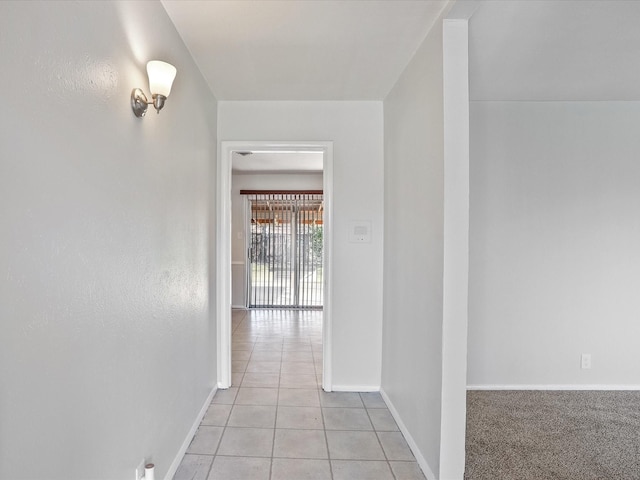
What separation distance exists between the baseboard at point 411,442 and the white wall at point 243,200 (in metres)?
4.23

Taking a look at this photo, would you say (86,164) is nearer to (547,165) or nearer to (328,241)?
(328,241)

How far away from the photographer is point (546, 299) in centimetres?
310

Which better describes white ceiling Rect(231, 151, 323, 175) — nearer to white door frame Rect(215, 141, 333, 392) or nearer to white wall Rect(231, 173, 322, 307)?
white wall Rect(231, 173, 322, 307)

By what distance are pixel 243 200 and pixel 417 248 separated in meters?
4.94

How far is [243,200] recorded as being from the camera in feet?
21.7

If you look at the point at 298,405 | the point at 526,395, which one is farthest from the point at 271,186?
the point at 526,395

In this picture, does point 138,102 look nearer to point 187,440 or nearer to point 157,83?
point 157,83

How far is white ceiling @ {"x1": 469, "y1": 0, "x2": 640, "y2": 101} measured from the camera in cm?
184

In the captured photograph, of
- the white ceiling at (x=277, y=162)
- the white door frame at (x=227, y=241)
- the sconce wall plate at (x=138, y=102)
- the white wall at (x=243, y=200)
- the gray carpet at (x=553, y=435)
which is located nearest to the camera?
the sconce wall plate at (x=138, y=102)

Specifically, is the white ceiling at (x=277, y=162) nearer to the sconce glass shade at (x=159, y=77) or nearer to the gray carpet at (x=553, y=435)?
the sconce glass shade at (x=159, y=77)

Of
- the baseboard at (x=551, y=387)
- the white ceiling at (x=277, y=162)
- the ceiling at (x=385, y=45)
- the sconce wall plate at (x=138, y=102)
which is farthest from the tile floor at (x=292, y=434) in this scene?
the white ceiling at (x=277, y=162)

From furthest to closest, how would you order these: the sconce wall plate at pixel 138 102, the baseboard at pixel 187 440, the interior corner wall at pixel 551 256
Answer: the interior corner wall at pixel 551 256
the baseboard at pixel 187 440
the sconce wall plate at pixel 138 102

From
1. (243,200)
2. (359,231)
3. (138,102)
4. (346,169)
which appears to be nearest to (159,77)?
(138,102)

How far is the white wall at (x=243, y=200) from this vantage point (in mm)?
6578
